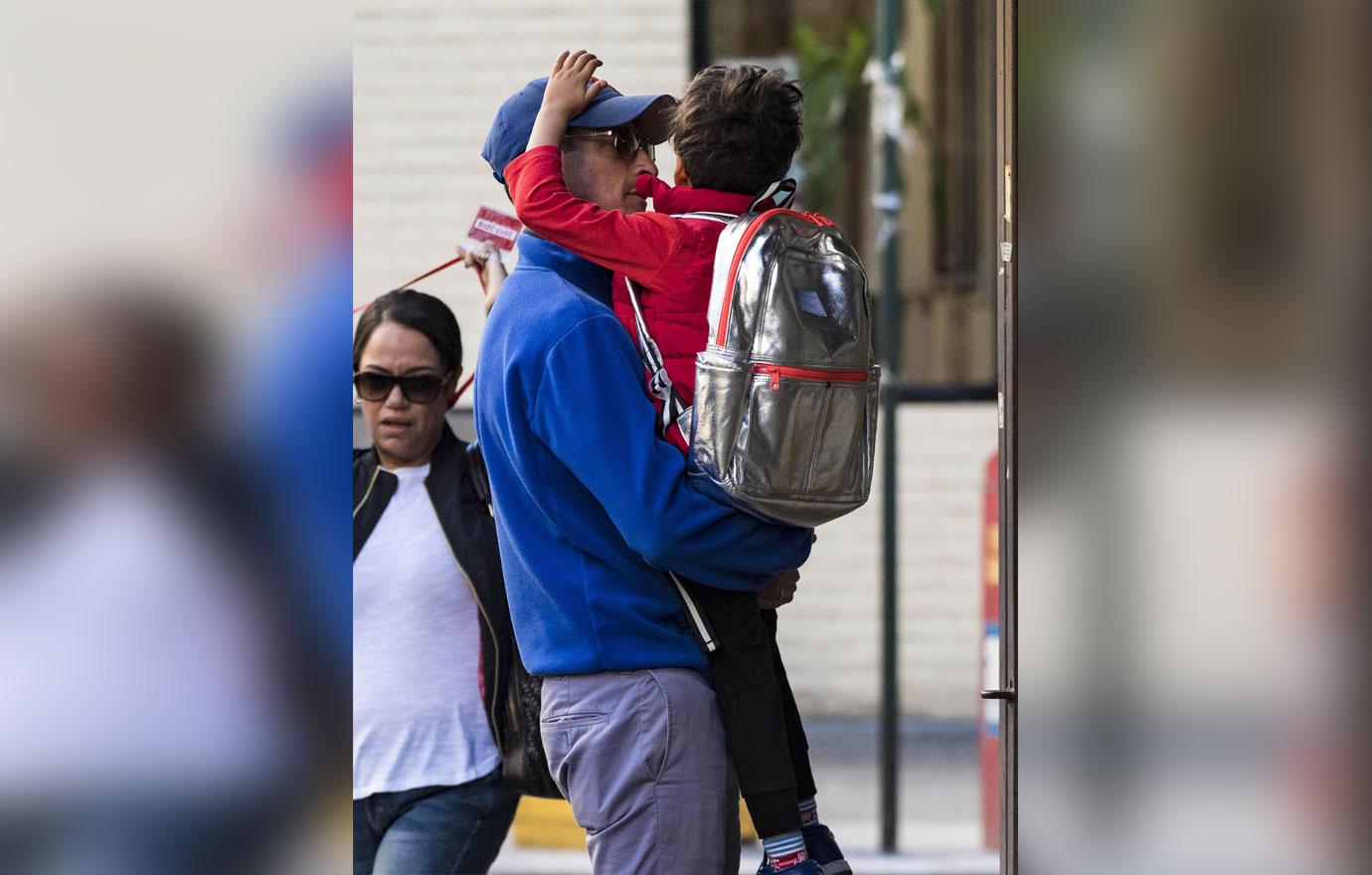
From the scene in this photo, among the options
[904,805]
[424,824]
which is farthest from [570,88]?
[904,805]

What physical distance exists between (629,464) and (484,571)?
3.58 ft

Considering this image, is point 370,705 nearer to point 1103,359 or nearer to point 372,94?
point 1103,359

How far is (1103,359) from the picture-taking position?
5.55 feet

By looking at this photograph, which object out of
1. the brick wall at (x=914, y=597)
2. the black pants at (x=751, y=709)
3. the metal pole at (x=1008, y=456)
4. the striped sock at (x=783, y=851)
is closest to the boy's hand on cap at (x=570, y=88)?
the metal pole at (x=1008, y=456)

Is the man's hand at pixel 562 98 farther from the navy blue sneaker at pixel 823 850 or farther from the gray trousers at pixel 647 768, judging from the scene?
the navy blue sneaker at pixel 823 850

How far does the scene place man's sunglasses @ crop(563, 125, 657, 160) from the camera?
2.56 metres

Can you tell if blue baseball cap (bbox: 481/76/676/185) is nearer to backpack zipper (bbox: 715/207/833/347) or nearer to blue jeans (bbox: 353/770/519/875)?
backpack zipper (bbox: 715/207/833/347)

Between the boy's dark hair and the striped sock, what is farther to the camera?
the boy's dark hair

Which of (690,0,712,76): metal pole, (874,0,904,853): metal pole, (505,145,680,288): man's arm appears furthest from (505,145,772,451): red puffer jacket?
(690,0,712,76): metal pole

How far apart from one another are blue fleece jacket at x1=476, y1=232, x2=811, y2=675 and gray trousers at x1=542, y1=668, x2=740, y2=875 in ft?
0.13

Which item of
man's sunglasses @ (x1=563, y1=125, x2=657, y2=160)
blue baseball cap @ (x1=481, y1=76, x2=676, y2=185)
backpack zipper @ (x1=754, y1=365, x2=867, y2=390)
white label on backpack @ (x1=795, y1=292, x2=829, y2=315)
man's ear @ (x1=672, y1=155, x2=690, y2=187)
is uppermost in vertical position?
blue baseball cap @ (x1=481, y1=76, x2=676, y2=185)

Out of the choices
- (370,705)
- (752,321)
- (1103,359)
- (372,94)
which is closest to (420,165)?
(372,94)

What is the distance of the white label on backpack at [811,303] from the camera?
2.28 m

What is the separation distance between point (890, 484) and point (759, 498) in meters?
4.55
